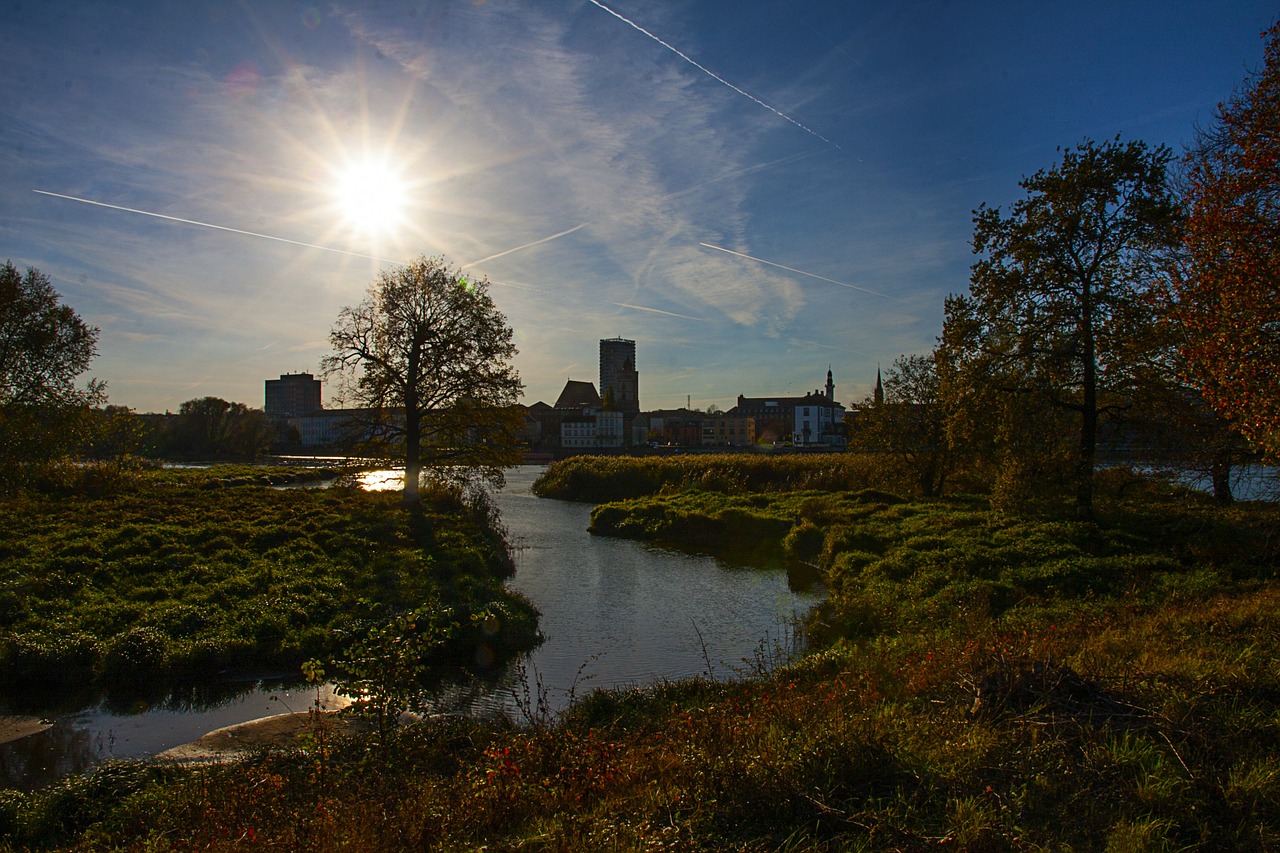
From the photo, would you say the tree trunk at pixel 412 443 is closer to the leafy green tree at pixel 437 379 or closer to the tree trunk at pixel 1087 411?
the leafy green tree at pixel 437 379

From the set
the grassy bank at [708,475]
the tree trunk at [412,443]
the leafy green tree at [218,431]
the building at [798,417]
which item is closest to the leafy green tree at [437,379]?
the tree trunk at [412,443]

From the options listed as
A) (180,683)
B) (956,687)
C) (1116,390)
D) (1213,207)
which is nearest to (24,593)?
A: (180,683)

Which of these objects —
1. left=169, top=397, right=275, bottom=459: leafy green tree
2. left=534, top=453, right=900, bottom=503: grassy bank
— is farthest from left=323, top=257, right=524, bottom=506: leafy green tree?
left=169, top=397, right=275, bottom=459: leafy green tree

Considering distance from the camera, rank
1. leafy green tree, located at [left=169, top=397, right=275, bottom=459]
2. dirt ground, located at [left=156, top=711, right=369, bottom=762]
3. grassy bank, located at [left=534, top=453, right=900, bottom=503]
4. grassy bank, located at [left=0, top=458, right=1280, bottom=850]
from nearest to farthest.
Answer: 1. grassy bank, located at [left=0, top=458, right=1280, bottom=850]
2. dirt ground, located at [left=156, top=711, right=369, bottom=762]
3. grassy bank, located at [left=534, top=453, right=900, bottom=503]
4. leafy green tree, located at [left=169, top=397, right=275, bottom=459]

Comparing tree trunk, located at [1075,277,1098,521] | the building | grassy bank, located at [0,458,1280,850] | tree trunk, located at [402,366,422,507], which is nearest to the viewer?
grassy bank, located at [0,458,1280,850]

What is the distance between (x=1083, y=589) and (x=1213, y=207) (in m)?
7.22

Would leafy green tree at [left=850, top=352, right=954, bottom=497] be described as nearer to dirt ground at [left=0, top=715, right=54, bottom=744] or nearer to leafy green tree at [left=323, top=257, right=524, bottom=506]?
leafy green tree at [left=323, top=257, right=524, bottom=506]

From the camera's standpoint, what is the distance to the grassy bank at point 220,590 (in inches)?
488

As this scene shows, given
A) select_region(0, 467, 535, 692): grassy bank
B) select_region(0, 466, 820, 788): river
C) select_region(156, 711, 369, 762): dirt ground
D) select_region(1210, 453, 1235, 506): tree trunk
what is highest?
select_region(1210, 453, 1235, 506): tree trunk

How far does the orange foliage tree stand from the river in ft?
28.0

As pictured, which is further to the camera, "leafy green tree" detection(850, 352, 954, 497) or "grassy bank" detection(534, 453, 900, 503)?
"grassy bank" detection(534, 453, 900, 503)

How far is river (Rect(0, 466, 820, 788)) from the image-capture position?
32.1 feet

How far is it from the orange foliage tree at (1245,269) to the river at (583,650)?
336 inches

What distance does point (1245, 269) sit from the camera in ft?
35.3
